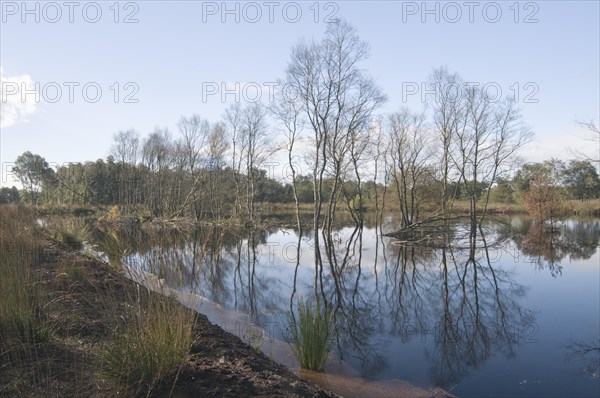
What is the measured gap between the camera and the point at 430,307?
10016mm

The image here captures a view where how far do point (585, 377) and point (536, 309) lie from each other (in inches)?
160

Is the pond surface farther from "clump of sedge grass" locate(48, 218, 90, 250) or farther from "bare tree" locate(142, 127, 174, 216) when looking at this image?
"bare tree" locate(142, 127, 174, 216)

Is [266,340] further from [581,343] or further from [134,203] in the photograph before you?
[134,203]

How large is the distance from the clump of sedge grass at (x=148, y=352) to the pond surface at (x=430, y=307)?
422 mm

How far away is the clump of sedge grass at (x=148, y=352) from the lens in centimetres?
358

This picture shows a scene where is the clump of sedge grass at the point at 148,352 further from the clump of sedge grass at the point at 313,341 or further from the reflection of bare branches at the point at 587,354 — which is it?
the reflection of bare branches at the point at 587,354

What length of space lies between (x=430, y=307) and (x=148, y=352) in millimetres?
7821

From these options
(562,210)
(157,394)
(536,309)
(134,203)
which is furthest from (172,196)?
(157,394)

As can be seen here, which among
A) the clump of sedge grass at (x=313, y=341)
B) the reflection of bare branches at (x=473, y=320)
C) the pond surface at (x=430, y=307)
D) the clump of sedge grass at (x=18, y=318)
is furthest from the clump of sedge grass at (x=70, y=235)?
the reflection of bare branches at (x=473, y=320)

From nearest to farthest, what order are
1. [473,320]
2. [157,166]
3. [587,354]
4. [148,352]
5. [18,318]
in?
[148,352]
[18,318]
[587,354]
[473,320]
[157,166]

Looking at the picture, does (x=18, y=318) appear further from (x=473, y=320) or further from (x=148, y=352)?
(x=473, y=320)

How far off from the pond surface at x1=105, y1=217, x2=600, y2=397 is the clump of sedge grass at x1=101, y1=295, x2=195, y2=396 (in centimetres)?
42

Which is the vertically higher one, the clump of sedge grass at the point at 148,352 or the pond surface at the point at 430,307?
the clump of sedge grass at the point at 148,352

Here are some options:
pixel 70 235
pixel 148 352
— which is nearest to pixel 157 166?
pixel 70 235
